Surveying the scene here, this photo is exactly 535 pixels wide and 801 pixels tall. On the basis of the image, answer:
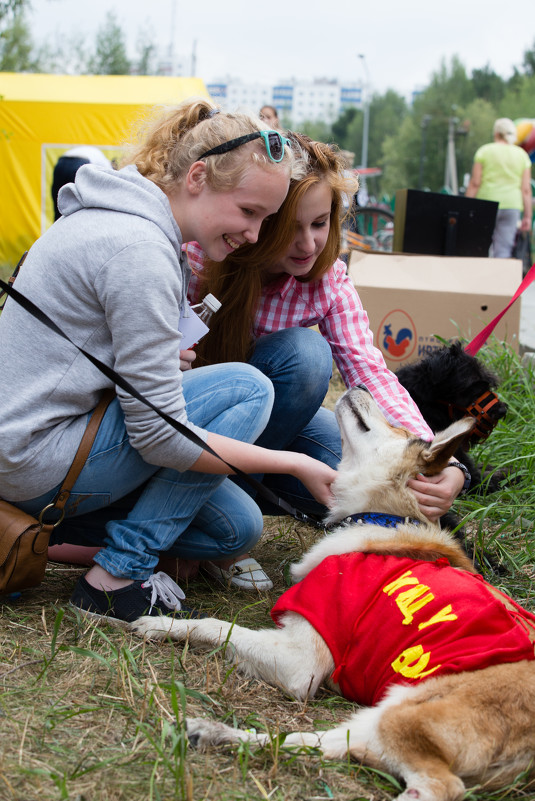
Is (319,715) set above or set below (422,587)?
below

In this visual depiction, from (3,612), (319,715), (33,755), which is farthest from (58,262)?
(319,715)

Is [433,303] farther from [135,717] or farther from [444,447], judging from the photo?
[135,717]

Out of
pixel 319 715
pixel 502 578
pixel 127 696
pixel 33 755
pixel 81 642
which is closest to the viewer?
pixel 33 755

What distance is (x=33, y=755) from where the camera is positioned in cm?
148

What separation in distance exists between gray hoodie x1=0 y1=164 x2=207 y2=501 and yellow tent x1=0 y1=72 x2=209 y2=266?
27.1 feet

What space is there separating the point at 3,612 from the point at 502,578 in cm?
186

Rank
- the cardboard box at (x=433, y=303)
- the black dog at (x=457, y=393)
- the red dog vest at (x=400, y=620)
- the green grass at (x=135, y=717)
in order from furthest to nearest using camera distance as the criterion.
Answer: the cardboard box at (x=433, y=303) → the black dog at (x=457, y=393) → the red dog vest at (x=400, y=620) → the green grass at (x=135, y=717)

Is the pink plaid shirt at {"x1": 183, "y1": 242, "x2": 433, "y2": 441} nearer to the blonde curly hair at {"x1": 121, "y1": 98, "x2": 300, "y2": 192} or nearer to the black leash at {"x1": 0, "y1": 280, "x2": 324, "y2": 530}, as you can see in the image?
the blonde curly hair at {"x1": 121, "y1": 98, "x2": 300, "y2": 192}

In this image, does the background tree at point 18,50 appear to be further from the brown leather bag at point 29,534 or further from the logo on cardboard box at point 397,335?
the brown leather bag at point 29,534

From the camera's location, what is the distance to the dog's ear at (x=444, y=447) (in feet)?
6.85

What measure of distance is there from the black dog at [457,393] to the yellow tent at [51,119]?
23.8 ft

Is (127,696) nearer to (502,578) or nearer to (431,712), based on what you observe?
(431,712)

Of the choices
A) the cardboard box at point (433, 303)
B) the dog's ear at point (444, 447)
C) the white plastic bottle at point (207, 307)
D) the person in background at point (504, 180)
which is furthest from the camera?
the person in background at point (504, 180)

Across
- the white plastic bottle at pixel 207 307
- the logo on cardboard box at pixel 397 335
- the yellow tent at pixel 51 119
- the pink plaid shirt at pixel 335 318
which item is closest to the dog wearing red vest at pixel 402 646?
the pink plaid shirt at pixel 335 318
